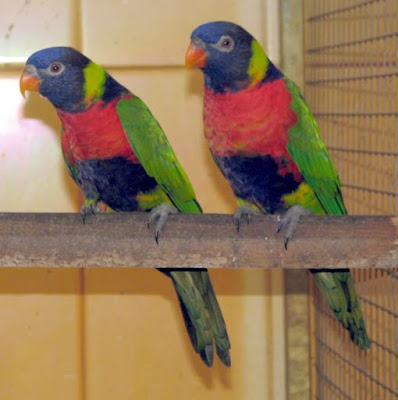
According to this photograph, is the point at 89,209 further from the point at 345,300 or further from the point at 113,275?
the point at 345,300

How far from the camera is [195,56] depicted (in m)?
1.54

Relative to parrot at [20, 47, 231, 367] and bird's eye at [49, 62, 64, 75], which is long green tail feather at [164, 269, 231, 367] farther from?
bird's eye at [49, 62, 64, 75]

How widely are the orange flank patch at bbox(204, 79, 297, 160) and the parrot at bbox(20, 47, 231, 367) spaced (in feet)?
0.45

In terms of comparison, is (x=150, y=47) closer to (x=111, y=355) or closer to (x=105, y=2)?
(x=105, y=2)

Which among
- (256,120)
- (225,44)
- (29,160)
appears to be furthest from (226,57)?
(29,160)

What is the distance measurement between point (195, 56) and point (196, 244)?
44 cm

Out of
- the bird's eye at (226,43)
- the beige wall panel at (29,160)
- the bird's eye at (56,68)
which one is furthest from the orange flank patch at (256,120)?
the beige wall panel at (29,160)

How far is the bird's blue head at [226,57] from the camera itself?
154 centimetres

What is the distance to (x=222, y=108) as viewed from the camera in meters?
1.58

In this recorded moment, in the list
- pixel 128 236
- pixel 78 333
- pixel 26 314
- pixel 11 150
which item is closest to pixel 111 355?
pixel 78 333

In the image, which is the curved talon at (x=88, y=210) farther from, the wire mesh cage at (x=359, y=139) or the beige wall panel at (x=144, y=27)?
the wire mesh cage at (x=359, y=139)

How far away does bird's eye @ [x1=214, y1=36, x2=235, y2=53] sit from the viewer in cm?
155

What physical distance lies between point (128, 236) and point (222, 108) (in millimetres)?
399

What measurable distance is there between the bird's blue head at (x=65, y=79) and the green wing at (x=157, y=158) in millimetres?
93
